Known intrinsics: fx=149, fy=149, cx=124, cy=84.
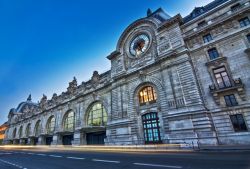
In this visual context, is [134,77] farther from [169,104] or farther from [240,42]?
[240,42]

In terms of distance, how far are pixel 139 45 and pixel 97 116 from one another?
50.8 ft

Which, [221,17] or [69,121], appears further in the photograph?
[69,121]

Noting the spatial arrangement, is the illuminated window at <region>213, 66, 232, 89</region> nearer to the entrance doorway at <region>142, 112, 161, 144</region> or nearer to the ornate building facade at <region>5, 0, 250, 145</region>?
the ornate building facade at <region>5, 0, 250, 145</region>

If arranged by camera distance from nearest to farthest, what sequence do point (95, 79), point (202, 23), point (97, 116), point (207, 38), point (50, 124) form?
point (207, 38), point (202, 23), point (97, 116), point (95, 79), point (50, 124)

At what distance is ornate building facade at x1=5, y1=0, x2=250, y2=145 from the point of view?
15.4 metres

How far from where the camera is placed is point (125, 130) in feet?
71.3

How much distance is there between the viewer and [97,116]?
28859 mm

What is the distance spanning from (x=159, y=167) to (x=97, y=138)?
22.6 meters

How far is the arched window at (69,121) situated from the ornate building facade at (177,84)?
319 centimetres

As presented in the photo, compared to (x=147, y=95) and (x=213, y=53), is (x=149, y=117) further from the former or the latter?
(x=213, y=53)

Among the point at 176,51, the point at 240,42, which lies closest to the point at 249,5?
the point at 240,42

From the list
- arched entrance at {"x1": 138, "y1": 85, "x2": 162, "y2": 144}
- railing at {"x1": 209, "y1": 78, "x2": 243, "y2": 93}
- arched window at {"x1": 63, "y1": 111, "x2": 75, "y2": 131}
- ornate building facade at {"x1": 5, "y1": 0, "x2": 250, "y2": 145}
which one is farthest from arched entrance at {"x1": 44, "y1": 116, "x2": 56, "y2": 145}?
railing at {"x1": 209, "y1": 78, "x2": 243, "y2": 93}

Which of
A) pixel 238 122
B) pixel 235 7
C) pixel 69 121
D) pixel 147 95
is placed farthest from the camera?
pixel 69 121

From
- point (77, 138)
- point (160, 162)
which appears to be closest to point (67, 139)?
point (77, 138)
